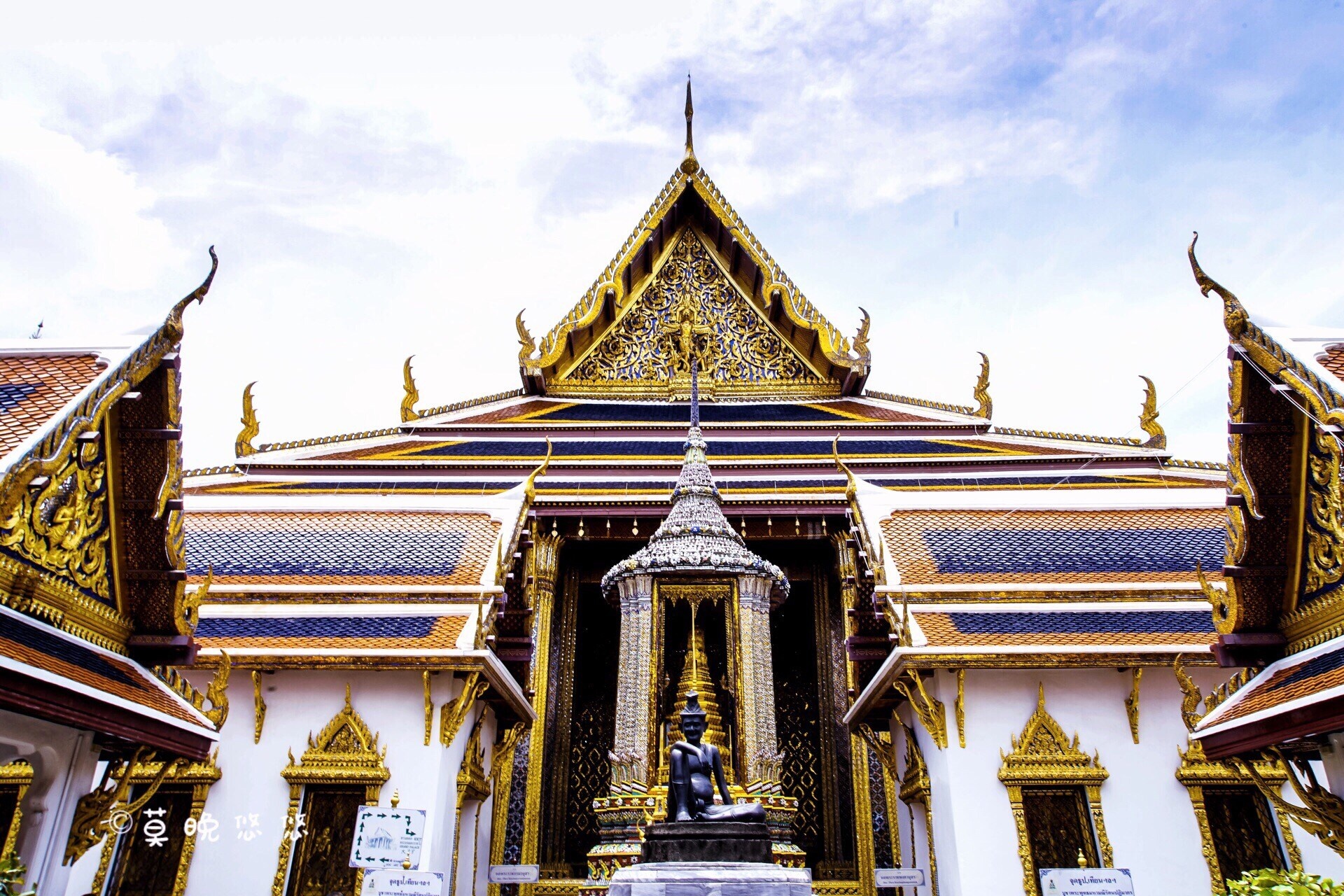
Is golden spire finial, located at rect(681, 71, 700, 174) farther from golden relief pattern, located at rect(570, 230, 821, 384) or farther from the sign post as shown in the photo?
the sign post

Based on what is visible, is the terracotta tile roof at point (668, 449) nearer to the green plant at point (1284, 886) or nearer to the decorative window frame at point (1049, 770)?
the decorative window frame at point (1049, 770)

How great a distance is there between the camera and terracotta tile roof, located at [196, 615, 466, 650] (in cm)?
557

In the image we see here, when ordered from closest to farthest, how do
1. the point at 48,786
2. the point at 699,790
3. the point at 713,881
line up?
1. the point at 48,786
2. the point at 713,881
3. the point at 699,790

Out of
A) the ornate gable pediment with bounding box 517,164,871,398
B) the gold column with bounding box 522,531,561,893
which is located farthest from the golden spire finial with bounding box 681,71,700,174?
the gold column with bounding box 522,531,561,893

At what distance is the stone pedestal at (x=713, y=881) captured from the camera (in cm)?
363

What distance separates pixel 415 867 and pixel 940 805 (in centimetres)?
310

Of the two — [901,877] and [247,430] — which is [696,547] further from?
[247,430]

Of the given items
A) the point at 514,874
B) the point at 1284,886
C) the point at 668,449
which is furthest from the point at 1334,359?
the point at 668,449

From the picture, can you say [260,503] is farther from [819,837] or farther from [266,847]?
[819,837]

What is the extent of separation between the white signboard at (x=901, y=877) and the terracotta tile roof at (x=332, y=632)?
10.7 ft

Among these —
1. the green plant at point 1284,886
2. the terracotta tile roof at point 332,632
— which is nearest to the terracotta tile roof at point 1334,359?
the green plant at point 1284,886

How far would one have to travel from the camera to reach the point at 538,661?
818 centimetres

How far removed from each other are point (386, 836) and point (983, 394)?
351 inches

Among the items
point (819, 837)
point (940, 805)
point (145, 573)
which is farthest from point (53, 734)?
point (819, 837)
